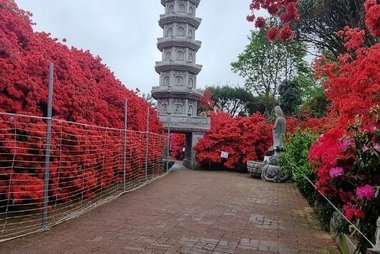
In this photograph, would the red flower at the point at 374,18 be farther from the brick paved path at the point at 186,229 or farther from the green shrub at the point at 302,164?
the green shrub at the point at 302,164

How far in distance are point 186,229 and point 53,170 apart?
2.37 m

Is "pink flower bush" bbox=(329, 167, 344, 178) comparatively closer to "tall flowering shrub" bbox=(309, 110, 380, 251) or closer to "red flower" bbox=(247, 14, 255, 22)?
"tall flowering shrub" bbox=(309, 110, 380, 251)

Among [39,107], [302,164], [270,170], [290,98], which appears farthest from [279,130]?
[39,107]

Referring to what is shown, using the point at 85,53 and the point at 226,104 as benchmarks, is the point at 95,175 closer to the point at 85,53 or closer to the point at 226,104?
the point at 85,53

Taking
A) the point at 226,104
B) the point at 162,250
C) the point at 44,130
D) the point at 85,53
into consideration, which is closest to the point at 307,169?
the point at 162,250

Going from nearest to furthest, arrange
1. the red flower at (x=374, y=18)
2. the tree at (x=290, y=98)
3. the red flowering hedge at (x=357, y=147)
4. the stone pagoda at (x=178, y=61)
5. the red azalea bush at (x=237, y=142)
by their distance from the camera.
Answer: the red flowering hedge at (x=357, y=147), the red flower at (x=374, y=18), the red azalea bush at (x=237, y=142), the tree at (x=290, y=98), the stone pagoda at (x=178, y=61)

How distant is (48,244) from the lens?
445cm

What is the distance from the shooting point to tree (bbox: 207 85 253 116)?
1351 inches

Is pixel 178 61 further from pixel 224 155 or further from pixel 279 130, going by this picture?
pixel 279 130

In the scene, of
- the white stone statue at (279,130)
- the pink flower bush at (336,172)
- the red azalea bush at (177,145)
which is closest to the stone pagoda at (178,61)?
the red azalea bush at (177,145)

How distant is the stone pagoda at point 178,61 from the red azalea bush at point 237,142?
161 inches

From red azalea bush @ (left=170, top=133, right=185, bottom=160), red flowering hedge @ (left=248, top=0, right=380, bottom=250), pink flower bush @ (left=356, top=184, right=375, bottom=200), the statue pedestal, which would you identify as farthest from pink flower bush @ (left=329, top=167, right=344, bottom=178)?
red azalea bush @ (left=170, top=133, right=185, bottom=160)

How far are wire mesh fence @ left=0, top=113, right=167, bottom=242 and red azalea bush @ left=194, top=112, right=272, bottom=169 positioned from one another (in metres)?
9.76

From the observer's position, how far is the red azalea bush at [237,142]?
18.7 m
